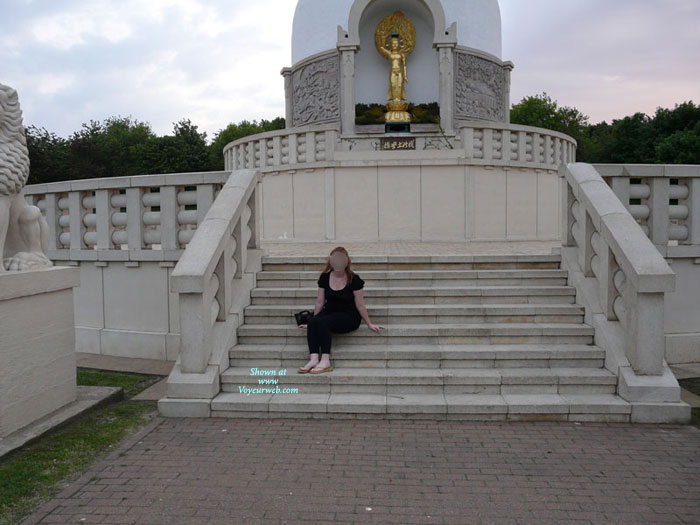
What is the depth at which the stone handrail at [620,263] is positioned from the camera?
215 inches

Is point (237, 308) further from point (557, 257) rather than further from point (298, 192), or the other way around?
point (298, 192)

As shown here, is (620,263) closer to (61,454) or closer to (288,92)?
(61,454)

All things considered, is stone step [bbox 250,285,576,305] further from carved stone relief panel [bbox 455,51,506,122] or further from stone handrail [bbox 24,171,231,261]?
carved stone relief panel [bbox 455,51,506,122]

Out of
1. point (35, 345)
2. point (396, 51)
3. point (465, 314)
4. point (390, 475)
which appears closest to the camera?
point (390, 475)

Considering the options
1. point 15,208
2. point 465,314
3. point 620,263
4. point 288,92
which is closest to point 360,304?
point 465,314

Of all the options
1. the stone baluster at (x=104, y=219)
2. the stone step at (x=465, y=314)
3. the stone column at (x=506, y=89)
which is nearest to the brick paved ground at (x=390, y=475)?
the stone step at (x=465, y=314)

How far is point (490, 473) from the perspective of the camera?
4.26m

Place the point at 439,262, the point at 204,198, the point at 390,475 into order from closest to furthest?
the point at 390,475 → the point at 439,262 → the point at 204,198

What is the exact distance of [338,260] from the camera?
618 cm

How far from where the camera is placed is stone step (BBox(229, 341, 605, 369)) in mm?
6070

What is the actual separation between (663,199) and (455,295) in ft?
10.3

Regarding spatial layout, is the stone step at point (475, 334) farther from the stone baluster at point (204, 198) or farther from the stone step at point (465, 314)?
the stone baluster at point (204, 198)

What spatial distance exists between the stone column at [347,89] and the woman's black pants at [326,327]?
50.7 ft

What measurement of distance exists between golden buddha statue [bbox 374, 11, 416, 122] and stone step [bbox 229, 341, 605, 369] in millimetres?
16325
